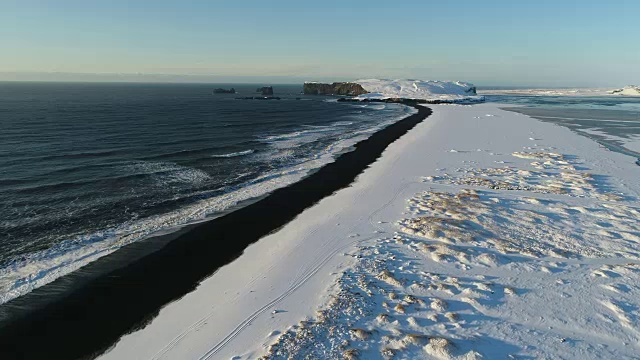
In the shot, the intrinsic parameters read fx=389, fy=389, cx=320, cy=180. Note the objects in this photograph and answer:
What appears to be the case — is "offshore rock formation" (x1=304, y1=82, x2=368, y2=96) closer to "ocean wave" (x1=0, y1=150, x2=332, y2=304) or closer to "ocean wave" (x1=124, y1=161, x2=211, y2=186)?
"ocean wave" (x1=124, y1=161, x2=211, y2=186)

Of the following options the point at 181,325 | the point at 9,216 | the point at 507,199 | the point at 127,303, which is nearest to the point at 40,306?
the point at 127,303

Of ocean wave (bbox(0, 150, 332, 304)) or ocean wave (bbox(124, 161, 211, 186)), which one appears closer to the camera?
ocean wave (bbox(0, 150, 332, 304))

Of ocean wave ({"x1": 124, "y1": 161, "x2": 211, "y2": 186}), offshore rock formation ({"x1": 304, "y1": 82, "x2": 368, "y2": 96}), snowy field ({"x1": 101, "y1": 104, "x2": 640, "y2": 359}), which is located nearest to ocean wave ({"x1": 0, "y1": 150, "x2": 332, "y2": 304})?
ocean wave ({"x1": 124, "y1": 161, "x2": 211, "y2": 186})

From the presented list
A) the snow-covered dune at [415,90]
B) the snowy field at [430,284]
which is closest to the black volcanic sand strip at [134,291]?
the snowy field at [430,284]

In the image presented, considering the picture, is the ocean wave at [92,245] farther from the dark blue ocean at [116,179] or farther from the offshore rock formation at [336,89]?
the offshore rock formation at [336,89]

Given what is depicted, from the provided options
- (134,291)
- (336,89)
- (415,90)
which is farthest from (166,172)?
(336,89)

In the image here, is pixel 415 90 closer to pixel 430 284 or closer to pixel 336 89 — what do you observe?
pixel 336 89

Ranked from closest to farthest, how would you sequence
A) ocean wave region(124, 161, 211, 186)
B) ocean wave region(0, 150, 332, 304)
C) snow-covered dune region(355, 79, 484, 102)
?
ocean wave region(0, 150, 332, 304), ocean wave region(124, 161, 211, 186), snow-covered dune region(355, 79, 484, 102)
